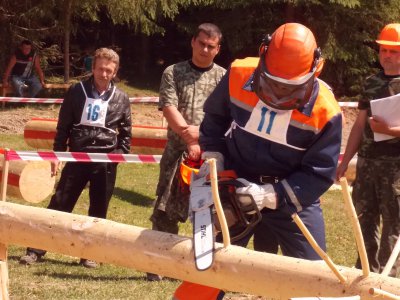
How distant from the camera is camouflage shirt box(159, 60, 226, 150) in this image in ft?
20.4

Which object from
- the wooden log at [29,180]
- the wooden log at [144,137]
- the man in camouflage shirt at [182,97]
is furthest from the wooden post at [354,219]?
the wooden log at [144,137]

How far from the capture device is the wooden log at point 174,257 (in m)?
3.06

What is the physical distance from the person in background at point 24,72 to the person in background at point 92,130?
443 inches

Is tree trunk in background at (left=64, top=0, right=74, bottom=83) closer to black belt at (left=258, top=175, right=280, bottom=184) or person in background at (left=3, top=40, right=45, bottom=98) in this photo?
person in background at (left=3, top=40, right=45, bottom=98)

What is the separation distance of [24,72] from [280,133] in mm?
14388

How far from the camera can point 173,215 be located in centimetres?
601

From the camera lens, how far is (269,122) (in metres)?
3.95

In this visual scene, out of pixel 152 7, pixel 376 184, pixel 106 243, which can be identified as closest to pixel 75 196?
pixel 376 184

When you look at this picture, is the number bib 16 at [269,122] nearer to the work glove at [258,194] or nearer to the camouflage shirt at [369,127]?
the work glove at [258,194]

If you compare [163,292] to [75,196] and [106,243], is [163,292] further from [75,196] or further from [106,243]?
[106,243]

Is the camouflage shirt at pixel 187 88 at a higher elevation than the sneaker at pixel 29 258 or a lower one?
higher

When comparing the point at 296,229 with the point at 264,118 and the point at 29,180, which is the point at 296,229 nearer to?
the point at 264,118

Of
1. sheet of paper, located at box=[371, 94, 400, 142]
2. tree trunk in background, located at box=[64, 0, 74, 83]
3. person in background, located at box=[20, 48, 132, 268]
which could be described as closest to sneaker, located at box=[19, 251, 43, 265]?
person in background, located at box=[20, 48, 132, 268]

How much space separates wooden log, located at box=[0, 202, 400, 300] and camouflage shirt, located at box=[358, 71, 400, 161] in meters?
2.84
